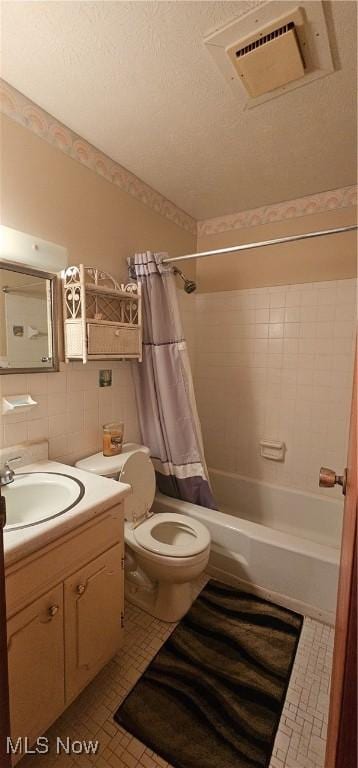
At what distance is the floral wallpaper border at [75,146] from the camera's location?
1229 mm

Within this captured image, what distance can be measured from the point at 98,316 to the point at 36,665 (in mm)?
1315

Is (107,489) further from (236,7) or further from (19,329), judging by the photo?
(236,7)

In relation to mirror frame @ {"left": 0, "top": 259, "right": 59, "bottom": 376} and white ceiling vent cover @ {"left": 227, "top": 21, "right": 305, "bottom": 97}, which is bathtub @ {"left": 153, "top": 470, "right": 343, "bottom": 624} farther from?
white ceiling vent cover @ {"left": 227, "top": 21, "right": 305, "bottom": 97}

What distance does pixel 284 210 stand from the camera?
2.11m

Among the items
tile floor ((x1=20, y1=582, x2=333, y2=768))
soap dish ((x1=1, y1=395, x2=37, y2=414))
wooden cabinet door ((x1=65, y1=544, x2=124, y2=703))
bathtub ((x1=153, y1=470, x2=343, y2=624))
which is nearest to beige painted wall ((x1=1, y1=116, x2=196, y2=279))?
soap dish ((x1=1, y1=395, x2=37, y2=414))

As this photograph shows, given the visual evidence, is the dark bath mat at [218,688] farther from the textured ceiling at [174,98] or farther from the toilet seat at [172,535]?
the textured ceiling at [174,98]

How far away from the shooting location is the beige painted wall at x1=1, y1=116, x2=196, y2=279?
124 cm

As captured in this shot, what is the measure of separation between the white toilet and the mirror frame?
1.61 ft

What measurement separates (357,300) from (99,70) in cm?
169

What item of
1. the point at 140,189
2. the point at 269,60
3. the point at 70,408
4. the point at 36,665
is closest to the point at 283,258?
the point at 140,189

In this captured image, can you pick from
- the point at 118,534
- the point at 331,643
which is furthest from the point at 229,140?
the point at 331,643

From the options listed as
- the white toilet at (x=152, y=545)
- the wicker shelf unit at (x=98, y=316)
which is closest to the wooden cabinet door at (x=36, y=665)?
the white toilet at (x=152, y=545)

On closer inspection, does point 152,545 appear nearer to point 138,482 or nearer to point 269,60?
point 138,482

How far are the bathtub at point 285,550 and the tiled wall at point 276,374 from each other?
0.19 meters
